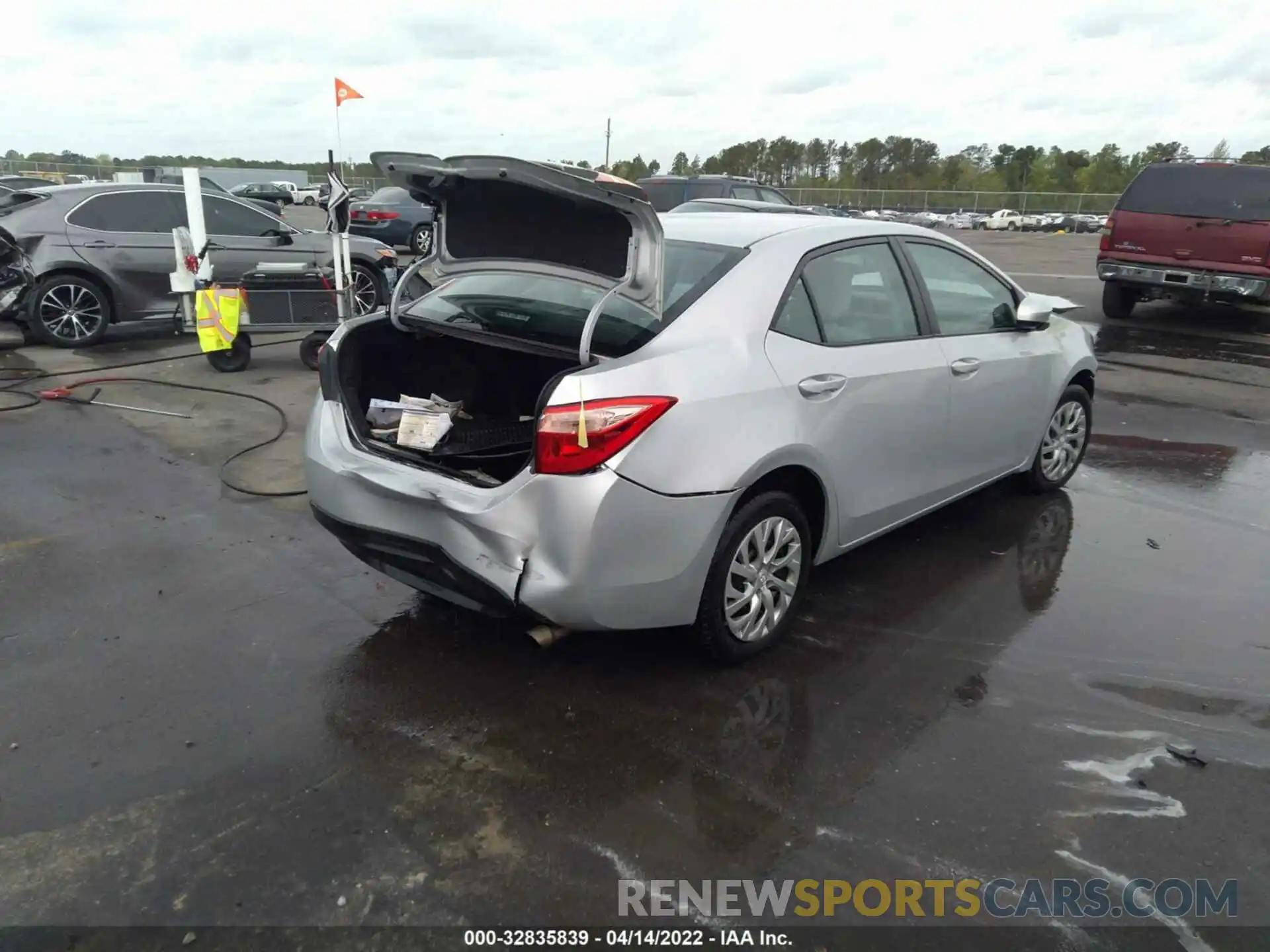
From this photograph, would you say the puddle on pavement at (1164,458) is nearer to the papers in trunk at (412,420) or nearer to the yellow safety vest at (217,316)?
the papers in trunk at (412,420)

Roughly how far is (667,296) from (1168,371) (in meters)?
8.34

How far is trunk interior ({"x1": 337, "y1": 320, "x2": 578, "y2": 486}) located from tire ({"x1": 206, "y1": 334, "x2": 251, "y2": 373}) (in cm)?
494

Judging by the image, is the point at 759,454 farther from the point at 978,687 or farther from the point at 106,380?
the point at 106,380

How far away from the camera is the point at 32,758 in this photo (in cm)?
296

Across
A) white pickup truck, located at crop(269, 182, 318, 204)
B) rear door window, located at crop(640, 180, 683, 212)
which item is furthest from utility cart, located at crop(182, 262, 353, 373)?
white pickup truck, located at crop(269, 182, 318, 204)

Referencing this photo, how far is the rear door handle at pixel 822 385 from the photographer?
3.48 metres

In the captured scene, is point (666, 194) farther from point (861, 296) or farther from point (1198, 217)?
point (861, 296)


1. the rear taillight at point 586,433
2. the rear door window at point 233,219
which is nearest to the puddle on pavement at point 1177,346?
the rear taillight at point 586,433

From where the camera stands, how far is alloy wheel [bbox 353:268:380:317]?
10.3 metres

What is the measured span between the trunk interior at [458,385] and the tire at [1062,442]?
122 inches

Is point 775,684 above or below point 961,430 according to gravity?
below

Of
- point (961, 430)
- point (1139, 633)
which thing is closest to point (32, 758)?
point (961, 430)

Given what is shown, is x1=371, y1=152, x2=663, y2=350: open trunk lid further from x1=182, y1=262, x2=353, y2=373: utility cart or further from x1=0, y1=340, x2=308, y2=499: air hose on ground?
x1=182, y1=262, x2=353, y2=373: utility cart

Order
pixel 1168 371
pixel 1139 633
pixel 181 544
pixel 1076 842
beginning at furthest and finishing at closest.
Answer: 1. pixel 1168 371
2. pixel 181 544
3. pixel 1139 633
4. pixel 1076 842
